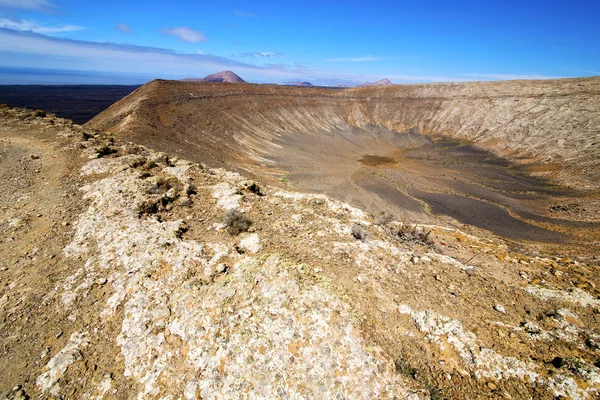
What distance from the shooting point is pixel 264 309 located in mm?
5582

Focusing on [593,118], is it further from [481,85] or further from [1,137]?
[1,137]

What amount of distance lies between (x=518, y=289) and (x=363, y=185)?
1070 inches

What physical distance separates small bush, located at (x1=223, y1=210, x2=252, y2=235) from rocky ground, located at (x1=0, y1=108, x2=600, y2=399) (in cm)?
4

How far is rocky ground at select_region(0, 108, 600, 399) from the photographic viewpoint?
4.74 m

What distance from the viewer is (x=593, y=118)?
40.4 meters

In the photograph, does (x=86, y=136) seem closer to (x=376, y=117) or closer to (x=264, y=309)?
(x=264, y=309)

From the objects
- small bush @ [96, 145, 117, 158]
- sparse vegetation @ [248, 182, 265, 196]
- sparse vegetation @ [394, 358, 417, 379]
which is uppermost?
small bush @ [96, 145, 117, 158]

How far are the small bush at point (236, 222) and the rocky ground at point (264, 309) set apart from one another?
0.14ft

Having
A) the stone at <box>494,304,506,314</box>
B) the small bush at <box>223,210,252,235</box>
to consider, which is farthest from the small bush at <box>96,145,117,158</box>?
the stone at <box>494,304,506,314</box>

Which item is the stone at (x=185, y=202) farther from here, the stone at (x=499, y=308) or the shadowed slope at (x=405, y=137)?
the shadowed slope at (x=405, y=137)

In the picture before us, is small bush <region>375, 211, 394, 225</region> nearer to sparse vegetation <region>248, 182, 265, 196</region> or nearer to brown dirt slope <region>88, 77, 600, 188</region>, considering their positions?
sparse vegetation <region>248, 182, 265, 196</region>

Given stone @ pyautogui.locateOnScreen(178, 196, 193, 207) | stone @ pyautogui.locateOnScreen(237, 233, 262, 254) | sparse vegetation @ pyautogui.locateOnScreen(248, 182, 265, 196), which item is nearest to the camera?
stone @ pyautogui.locateOnScreen(237, 233, 262, 254)

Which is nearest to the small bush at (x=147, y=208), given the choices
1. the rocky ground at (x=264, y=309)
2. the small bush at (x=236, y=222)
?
the rocky ground at (x=264, y=309)

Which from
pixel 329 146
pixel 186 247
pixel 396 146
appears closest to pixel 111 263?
pixel 186 247
